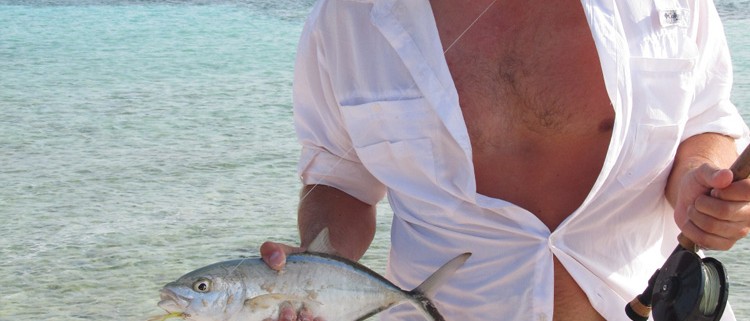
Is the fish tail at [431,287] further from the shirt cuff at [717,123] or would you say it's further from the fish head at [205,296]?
the shirt cuff at [717,123]

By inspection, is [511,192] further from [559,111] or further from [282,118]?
[282,118]

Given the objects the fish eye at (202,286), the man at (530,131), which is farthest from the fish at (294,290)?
the man at (530,131)

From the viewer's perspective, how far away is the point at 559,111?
2676mm

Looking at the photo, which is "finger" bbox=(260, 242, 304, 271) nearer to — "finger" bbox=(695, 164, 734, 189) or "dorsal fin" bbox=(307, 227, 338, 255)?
"dorsal fin" bbox=(307, 227, 338, 255)

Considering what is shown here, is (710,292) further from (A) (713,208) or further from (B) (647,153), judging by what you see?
(B) (647,153)

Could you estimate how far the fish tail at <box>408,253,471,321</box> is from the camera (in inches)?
97.1

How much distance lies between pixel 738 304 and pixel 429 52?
9.95 feet

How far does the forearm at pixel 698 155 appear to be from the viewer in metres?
2.59

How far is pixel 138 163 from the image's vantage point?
24.6ft

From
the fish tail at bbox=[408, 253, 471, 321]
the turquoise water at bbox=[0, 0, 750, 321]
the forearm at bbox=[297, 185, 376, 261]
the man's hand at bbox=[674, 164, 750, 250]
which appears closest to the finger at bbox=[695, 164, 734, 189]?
the man's hand at bbox=[674, 164, 750, 250]

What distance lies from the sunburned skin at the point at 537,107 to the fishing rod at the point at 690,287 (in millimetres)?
285

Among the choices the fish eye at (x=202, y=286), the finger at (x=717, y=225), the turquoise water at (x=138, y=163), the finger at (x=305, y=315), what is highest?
the finger at (x=717, y=225)

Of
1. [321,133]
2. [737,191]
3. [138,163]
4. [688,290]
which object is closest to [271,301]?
[321,133]

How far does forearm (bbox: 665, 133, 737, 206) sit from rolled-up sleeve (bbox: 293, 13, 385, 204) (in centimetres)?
78
